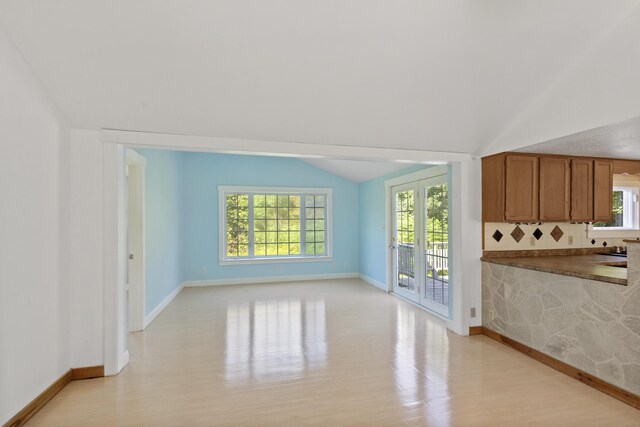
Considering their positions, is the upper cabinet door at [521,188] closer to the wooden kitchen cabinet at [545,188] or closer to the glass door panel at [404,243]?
the wooden kitchen cabinet at [545,188]

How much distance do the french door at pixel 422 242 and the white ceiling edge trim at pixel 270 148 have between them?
0.82 metres

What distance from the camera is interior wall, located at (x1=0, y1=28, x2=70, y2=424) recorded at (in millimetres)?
2070

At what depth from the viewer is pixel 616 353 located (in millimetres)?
2482

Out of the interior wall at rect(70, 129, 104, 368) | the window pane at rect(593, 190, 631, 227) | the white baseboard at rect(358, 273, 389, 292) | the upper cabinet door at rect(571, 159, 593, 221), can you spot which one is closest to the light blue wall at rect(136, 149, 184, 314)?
the interior wall at rect(70, 129, 104, 368)

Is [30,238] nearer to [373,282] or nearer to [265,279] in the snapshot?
[265,279]

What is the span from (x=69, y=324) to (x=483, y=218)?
14.0 ft

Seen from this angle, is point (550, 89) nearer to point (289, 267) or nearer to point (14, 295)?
point (14, 295)

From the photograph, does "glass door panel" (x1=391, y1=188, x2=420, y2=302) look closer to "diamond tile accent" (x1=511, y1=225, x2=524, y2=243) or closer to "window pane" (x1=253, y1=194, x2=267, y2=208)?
"diamond tile accent" (x1=511, y1=225, x2=524, y2=243)

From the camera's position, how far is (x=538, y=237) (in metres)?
4.02

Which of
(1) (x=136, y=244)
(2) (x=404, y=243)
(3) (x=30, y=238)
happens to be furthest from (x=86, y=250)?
(2) (x=404, y=243)

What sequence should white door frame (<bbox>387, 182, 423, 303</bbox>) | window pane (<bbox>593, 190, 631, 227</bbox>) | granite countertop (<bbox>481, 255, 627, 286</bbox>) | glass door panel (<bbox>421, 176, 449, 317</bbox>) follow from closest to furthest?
granite countertop (<bbox>481, 255, 627, 286</bbox>), glass door panel (<bbox>421, 176, 449, 317</bbox>), window pane (<bbox>593, 190, 631, 227</bbox>), white door frame (<bbox>387, 182, 423, 303</bbox>)

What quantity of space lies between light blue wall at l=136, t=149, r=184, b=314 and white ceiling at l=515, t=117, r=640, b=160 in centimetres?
454

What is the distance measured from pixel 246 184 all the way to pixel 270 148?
12.3 ft

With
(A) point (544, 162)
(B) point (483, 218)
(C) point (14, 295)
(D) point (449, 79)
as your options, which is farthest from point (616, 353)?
(C) point (14, 295)
